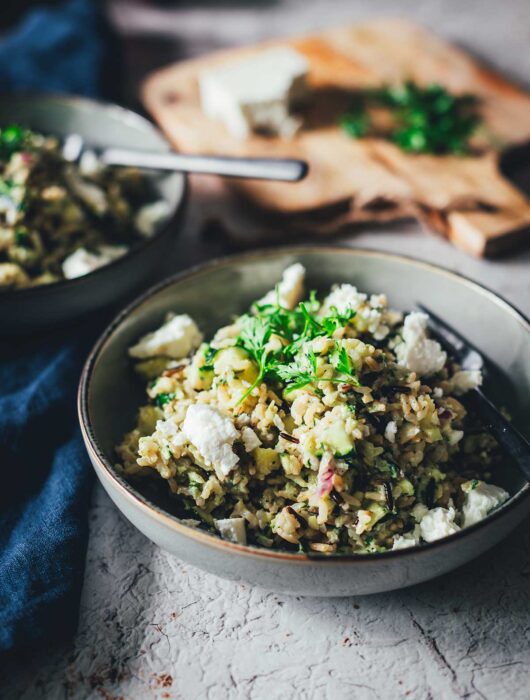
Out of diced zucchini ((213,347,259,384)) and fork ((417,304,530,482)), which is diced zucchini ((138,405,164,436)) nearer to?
diced zucchini ((213,347,259,384))

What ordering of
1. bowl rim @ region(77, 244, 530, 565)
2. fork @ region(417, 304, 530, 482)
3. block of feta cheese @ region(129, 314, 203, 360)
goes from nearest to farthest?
bowl rim @ region(77, 244, 530, 565)
fork @ region(417, 304, 530, 482)
block of feta cheese @ region(129, 314, 203, 360)

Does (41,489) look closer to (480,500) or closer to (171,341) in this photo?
(171,341)

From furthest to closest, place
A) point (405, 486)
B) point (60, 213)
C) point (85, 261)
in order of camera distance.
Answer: point (60, 213), point (85, 261), point (405, 486)

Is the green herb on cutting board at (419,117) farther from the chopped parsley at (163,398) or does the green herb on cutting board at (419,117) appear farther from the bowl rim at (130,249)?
the chopped parsley at (163,398)

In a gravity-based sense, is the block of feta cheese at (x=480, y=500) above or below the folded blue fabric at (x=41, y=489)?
above

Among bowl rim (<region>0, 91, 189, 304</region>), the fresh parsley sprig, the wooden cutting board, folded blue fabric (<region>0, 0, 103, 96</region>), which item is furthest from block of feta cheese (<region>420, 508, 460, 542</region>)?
folded blue fabric (<region>0, 0, 103, 96</region>)

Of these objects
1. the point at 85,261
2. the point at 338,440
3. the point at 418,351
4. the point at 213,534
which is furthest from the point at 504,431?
the point at 85,261

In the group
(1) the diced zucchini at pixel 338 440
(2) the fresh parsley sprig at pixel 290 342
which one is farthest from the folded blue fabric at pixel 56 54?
(1) the diced zucchini at pixel 338 440
